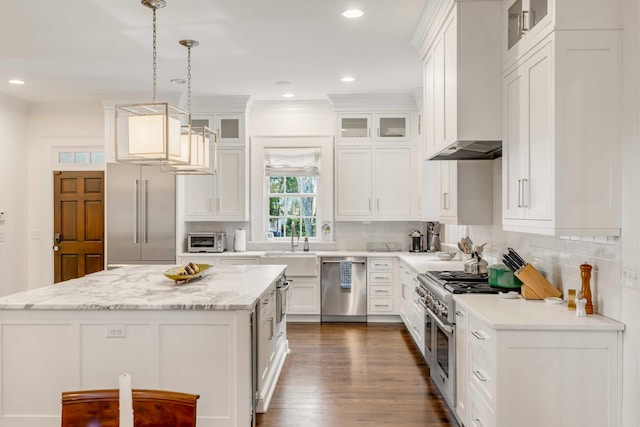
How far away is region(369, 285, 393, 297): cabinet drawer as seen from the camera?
244 inches

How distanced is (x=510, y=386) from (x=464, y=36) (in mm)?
2138

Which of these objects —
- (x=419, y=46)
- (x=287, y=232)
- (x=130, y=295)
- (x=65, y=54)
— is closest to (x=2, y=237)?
(x=65, y=54)

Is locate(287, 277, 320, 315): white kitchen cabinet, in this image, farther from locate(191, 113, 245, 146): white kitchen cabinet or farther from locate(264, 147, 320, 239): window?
locate(191, 113, 245, 146): white kitchen cabinet

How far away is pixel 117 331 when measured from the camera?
292 cm

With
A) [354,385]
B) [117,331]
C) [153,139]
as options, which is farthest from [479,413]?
[153,139]

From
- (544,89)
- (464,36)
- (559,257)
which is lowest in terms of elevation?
(559,257)

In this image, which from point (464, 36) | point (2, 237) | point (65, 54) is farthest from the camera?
point (2, 237)

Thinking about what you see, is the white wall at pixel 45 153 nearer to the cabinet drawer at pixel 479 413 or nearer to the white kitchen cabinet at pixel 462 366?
the white kitchen cabinet at pixel 462 366

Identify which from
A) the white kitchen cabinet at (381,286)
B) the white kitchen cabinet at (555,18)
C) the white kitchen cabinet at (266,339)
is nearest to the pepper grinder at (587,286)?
the white kitchen cabinet at (555,18)

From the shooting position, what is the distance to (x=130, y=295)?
3.14 m

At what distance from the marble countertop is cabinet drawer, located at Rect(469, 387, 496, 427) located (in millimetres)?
467

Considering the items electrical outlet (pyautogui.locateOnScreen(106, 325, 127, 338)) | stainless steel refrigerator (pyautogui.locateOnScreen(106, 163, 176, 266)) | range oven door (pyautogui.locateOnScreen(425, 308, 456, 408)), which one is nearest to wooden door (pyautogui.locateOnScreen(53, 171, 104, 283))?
stainless steel refrigerator (pyautogui.locateOnScreen(106, 163, 176, 266))

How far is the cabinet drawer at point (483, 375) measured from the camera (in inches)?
95.5

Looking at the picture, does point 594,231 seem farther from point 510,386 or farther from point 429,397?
point 429,397
